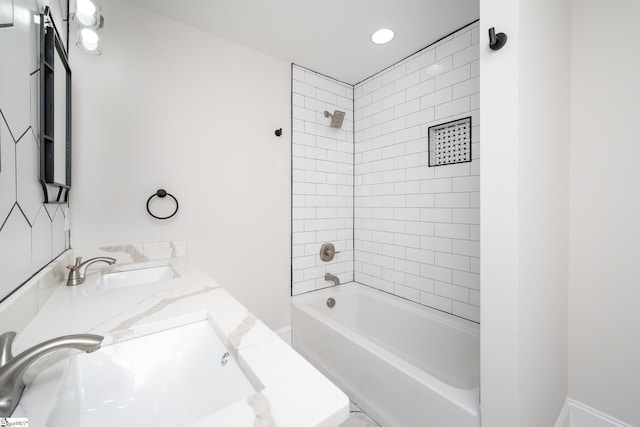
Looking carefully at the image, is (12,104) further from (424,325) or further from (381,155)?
(424,325)

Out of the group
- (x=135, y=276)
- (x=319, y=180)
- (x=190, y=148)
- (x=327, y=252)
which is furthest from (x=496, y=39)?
(x=135, y=276)

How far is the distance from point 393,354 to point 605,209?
147 cm

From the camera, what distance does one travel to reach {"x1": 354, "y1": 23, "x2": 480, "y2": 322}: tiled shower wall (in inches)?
68.4

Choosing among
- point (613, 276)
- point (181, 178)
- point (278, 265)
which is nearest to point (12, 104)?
point (181, 178)

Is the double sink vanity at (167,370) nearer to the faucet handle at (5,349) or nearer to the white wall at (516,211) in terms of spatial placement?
the faucet handle at (5,349)

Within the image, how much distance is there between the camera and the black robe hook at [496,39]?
2.95 feet

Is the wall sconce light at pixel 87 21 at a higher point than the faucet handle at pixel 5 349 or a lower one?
higher

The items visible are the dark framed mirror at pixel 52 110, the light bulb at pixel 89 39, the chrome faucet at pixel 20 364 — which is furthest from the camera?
the light bulb at pixel 89 39

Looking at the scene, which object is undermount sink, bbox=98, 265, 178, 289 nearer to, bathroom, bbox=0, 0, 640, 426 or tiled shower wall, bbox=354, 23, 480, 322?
bathroom, bbox=0, 0, 640, 426

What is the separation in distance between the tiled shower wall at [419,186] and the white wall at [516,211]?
0.58m

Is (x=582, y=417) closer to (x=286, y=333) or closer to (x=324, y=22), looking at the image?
(x=286, y=333)

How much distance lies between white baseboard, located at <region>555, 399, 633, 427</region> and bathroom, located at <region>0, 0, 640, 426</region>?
28mm

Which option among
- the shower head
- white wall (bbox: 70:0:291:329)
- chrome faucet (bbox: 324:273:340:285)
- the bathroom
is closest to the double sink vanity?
the bathroom

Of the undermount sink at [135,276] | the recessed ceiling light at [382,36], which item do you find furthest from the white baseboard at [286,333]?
the recessed ceiling light at [382,36]
